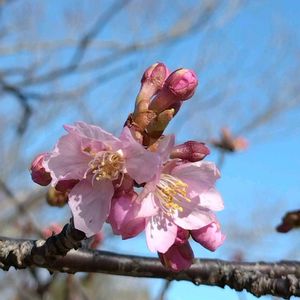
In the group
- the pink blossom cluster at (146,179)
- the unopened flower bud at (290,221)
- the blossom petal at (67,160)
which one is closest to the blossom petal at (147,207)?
the pink blossom cluster at (146,179)

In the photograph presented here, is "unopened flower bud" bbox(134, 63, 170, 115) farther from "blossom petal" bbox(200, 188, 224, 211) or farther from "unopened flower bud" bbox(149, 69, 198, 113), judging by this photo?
"blossom petal" bbox(200, 188, 224, 211)

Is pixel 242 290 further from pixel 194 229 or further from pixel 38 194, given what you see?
pixel 38 194

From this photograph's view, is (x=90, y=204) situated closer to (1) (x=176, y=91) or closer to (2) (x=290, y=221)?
(1) (x=176, y=91)

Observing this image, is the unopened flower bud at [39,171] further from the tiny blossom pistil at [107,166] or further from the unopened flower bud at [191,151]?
the unopened flower bud at [191,151]

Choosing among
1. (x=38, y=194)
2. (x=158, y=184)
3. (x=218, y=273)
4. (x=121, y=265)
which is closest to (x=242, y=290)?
(x=218, y=273)

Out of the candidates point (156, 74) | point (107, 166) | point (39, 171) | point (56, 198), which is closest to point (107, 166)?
point (107, 166)
